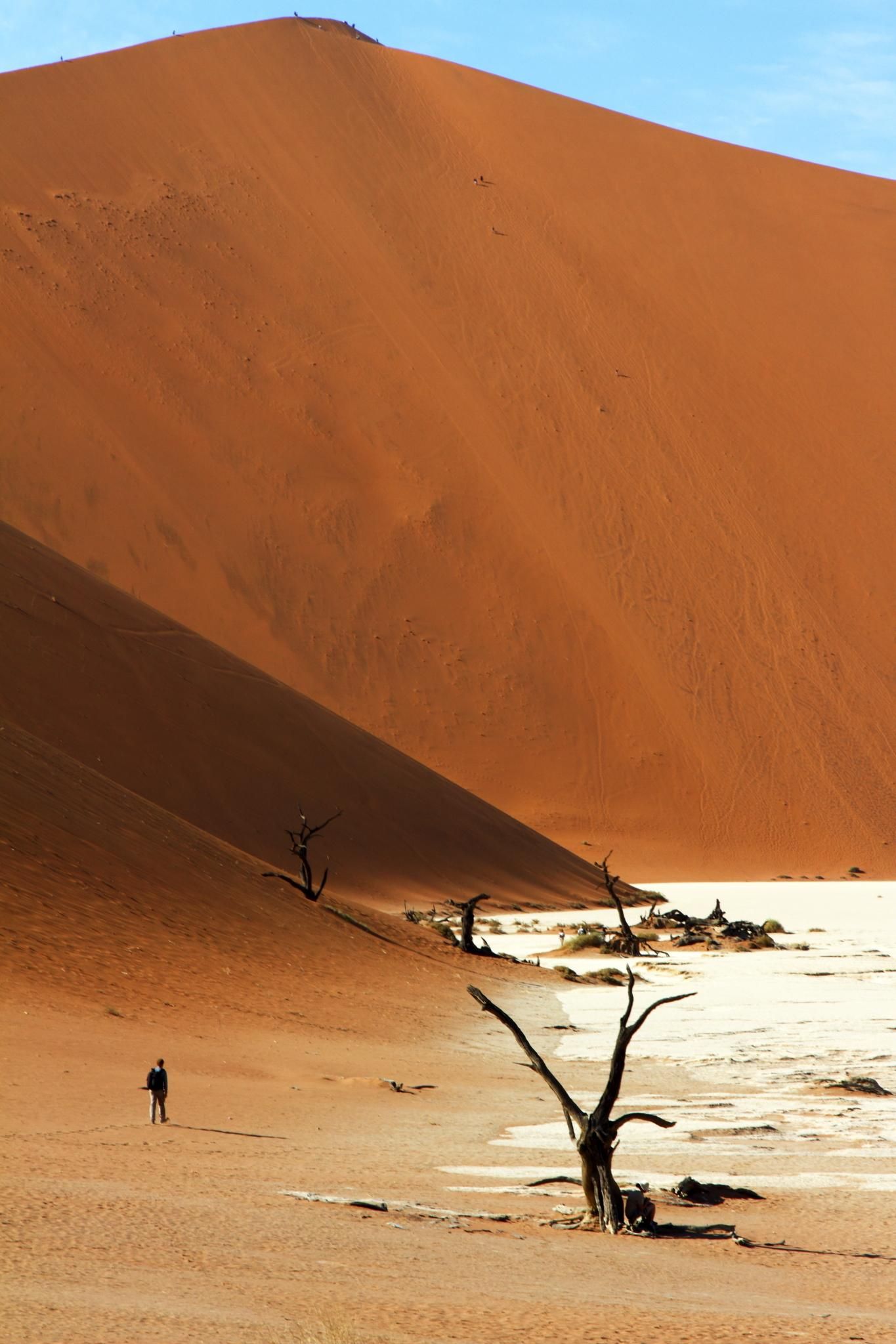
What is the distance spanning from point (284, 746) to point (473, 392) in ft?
64.3

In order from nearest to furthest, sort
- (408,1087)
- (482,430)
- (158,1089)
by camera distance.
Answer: (158,1089) < (408,1087) < (482,430)

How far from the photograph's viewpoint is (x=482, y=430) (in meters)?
46.9

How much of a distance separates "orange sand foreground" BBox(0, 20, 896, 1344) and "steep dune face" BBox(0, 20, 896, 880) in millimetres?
134

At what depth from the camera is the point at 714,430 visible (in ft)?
161

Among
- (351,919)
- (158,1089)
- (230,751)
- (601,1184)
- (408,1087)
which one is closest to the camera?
(601,1184)

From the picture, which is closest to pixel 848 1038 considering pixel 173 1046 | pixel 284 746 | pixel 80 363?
pixel 173 1046

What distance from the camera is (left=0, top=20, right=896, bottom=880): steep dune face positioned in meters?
40.7

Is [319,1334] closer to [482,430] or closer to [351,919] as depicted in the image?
[351,919]

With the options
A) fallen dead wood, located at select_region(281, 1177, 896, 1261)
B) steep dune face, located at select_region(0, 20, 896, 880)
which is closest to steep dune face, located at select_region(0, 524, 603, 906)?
steep dune face, located at select_region(0, 20, 896, 880)

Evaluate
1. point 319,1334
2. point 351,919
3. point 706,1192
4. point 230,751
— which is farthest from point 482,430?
point 319,1334

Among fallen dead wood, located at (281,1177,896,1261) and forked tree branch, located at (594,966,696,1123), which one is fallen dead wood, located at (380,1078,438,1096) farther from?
fallen dead wood, located at (281,1177,896,1261)

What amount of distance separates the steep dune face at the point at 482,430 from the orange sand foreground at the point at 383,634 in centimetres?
13

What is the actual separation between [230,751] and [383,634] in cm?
1220

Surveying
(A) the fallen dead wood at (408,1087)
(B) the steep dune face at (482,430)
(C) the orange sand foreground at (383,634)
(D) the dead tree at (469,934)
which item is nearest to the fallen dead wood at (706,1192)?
(C) the orange sand foreground at (383,634)
